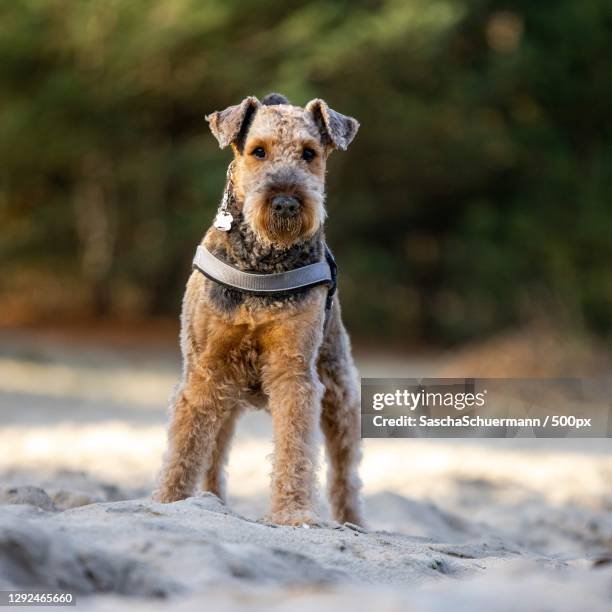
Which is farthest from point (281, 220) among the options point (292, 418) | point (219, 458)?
point (219, 458)

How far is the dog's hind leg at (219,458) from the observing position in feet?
15.4

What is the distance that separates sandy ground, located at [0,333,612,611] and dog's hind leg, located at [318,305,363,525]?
0.24 metres

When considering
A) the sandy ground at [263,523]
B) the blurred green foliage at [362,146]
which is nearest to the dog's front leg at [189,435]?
the sandy ground at [263,523]

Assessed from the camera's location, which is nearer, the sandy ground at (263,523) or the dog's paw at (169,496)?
the sandy ground at (263,523)

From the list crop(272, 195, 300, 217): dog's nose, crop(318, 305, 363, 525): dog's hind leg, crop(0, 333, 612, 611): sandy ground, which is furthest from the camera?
crop(318, 305, 363, 525): dog's hind leg

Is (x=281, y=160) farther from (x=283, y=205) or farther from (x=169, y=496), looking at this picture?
(x=169, y=496)

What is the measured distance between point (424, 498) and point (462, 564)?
2.87 m

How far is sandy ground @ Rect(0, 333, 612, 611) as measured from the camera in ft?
8.24

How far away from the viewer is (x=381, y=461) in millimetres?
7820

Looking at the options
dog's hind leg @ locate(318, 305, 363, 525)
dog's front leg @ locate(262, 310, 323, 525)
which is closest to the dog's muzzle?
dog's front leg @ locate(262, 310, 323, 525)

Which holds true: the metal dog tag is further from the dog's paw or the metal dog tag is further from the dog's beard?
the dog's paw

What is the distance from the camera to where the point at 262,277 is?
13.4 feet

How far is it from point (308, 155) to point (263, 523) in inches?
57.7

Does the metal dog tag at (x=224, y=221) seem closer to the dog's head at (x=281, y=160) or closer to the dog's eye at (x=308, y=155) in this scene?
the dog's head at (x=281, y=160)
